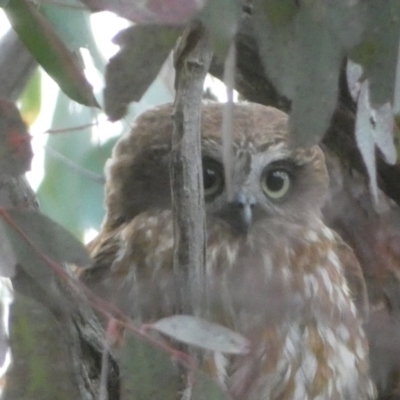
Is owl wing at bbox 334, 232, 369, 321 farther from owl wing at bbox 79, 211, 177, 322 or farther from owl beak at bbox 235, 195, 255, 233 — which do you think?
owl wing at bbox 79, 211, 177, 322

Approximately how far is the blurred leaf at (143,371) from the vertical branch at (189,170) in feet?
0.35

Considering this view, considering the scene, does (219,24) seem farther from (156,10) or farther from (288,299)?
(288,299)

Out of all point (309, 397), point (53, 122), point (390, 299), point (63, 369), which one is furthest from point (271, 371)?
point (63, 369)

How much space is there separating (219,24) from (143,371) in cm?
29

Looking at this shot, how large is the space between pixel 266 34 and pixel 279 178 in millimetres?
849

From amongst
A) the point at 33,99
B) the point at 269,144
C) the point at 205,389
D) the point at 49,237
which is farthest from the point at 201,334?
the point at 33,99

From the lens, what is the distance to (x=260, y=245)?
59.2 inches

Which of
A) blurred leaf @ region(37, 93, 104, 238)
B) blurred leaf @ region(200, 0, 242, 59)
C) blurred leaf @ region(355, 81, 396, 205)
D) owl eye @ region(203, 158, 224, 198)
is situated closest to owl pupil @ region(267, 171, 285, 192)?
owl eye @ region(203, 158, 224, 198)

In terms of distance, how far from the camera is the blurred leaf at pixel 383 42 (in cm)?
79

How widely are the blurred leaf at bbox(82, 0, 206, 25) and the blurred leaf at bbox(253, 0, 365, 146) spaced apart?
10cm

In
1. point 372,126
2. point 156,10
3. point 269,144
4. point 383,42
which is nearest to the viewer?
point 156,10

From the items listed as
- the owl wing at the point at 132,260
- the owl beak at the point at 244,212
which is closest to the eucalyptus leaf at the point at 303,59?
the owl wing at the point at 132,260

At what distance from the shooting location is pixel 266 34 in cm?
77

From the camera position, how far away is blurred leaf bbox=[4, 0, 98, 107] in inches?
31.0
